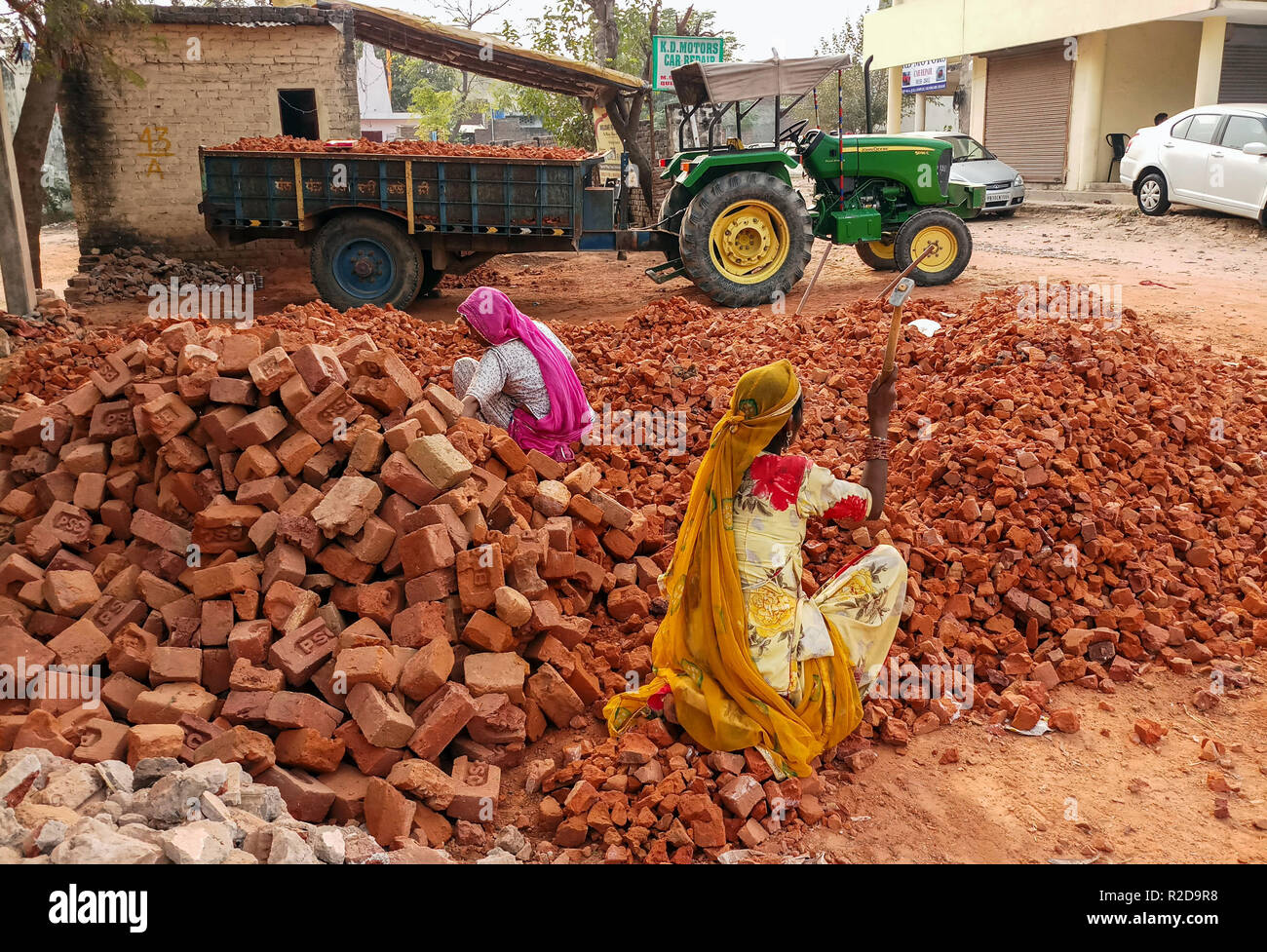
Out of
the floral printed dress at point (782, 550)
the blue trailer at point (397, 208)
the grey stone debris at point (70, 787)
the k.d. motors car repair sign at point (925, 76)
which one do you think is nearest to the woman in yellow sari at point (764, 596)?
the floral printed dress at point (782, 550)

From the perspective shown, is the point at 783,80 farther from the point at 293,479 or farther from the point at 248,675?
the point at 248,675

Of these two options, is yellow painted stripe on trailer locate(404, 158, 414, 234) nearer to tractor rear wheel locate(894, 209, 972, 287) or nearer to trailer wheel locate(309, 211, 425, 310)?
trailer wheel locate(309, 211, 425, 310)

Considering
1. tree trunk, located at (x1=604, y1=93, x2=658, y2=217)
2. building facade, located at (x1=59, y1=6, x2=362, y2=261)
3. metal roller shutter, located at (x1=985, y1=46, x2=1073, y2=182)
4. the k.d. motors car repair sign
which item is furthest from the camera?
the k.d. motors car repair sign

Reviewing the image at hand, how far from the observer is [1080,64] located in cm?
1802

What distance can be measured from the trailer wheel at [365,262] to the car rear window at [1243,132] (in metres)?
10.5

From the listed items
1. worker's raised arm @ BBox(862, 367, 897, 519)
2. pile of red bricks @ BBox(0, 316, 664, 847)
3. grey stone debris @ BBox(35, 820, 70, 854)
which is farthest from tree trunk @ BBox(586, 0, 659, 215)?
grey stone debris @ BBox(35, 820, 70, 854)

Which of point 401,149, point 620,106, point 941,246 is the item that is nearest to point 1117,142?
point 620,106

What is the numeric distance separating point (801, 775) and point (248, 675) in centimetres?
195

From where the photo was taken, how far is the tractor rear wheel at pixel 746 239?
367 inches

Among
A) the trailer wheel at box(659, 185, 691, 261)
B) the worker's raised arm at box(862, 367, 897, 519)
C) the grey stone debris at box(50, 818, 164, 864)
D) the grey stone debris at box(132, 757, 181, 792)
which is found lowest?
the grey stone debris at box(132, 757, 181, 792)

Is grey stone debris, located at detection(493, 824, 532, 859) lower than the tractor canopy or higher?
lower

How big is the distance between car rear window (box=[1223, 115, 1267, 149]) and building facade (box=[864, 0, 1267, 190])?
3.40m

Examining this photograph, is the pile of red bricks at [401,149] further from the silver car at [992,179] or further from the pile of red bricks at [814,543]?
the silver car at [992,179]

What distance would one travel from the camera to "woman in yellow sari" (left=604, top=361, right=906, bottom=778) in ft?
10.4
